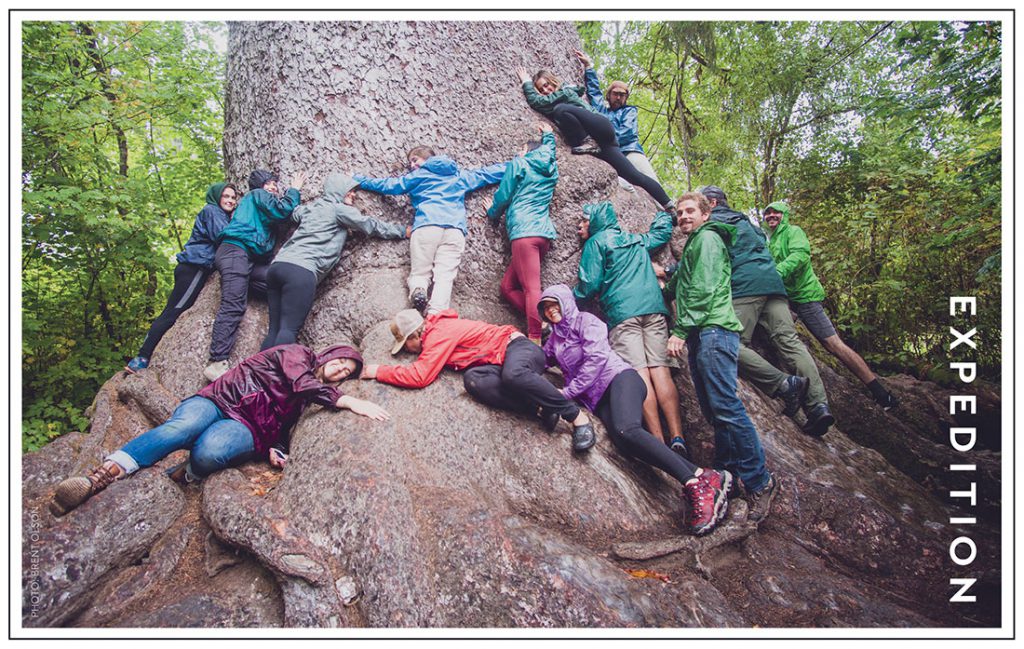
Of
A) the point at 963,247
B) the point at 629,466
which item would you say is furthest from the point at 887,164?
the point at 629,466

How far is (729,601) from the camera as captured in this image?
10.8 ft

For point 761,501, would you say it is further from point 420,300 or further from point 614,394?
point 420,300

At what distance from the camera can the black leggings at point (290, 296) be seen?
4625 mm

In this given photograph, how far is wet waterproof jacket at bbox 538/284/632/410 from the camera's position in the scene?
4.22 metres

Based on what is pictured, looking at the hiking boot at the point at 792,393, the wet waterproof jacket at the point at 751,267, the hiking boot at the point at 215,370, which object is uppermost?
the wet waterproof jacket at the point at 751,267

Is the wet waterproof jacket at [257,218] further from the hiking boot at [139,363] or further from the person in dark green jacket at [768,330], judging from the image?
the person in dark green jacket at [768,330]

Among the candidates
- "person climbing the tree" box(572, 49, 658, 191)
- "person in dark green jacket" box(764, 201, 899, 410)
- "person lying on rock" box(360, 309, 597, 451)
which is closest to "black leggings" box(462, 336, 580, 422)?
"person lying on rock" box(360, 309, 597, 451)

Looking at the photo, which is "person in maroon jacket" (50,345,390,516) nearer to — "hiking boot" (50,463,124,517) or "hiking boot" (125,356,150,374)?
"hiking boot" (50,463,124,517)

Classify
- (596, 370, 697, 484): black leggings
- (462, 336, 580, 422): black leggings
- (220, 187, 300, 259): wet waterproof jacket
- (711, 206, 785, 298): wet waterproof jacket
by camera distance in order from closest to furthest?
(596, 370, 697, 484): black leggings < (462, 336, 580, 422): black leggings < (220, 187, 300, 259): wet waterproof jacket < (711, 206, 785, 298): wet waterproof jacket

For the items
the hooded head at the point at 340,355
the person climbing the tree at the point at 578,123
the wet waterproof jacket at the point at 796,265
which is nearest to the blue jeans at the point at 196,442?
the hooded head at the point at 340,355

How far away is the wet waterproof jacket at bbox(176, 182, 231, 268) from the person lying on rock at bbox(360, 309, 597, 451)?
8.32 ft

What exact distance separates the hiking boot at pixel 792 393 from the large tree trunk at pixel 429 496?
13 cm

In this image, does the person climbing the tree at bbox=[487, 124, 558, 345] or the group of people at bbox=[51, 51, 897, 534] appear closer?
the group of people at bbox=[51, 51, 897, 534]
